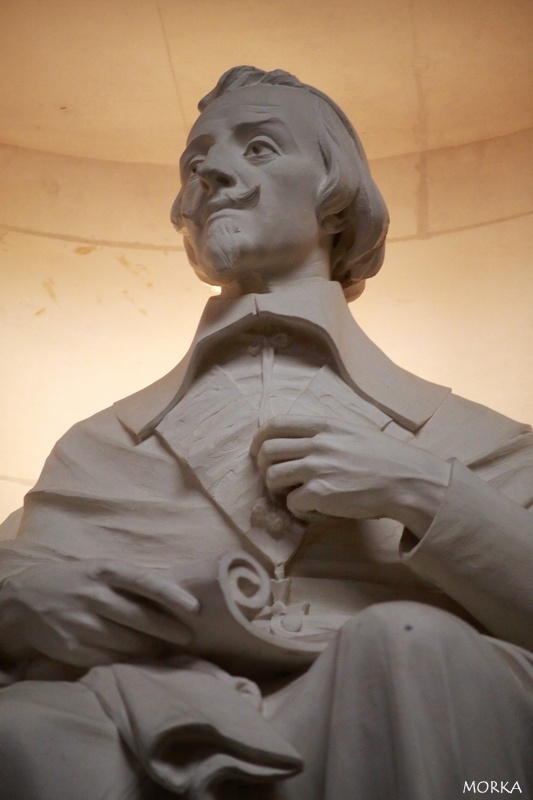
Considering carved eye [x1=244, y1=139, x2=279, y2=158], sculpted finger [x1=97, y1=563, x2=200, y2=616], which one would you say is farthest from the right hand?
carved eye [x1=244, y1=139, x2=279, y2=158]

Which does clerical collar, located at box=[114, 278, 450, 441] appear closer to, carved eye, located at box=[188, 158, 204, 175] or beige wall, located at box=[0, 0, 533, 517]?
carved eye, located at box=[188, 158, 204, 175]

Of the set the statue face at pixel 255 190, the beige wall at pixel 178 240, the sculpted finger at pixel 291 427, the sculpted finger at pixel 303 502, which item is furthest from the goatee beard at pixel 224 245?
the beige wall at pixel 178 240

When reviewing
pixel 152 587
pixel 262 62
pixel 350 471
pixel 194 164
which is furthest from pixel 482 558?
pixel 262 62

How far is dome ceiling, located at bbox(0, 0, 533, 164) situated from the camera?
14.2 feet

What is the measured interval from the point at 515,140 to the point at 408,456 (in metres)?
2.08

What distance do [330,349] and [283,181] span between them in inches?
13.9

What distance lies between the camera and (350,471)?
8.61ft

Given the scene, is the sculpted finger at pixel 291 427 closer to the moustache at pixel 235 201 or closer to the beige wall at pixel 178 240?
the moustache at pixel 235 201

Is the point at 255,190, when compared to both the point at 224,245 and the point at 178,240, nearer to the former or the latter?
the point at 224,245

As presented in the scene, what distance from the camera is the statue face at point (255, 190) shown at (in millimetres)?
3119

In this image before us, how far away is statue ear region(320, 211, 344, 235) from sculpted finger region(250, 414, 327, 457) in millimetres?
669

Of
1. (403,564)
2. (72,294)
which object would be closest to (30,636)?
(403,564)

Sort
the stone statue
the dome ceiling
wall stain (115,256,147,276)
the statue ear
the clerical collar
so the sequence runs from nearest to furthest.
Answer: the stone statue → the clerical collar → the statue ear → the dome ceiling → wall stain (115,256,147,276)

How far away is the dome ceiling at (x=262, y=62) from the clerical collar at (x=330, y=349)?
1381mm
